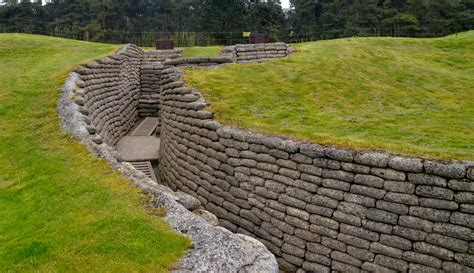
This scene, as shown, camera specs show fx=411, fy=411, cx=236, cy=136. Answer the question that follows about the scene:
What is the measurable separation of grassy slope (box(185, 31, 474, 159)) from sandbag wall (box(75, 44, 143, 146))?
3470mm

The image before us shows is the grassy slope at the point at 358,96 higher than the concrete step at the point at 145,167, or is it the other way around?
the grassy slope at the point at 358,96

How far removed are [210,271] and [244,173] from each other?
15.4ft

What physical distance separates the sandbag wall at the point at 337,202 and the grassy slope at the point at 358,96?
506mm

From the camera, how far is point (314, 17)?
5916 cm

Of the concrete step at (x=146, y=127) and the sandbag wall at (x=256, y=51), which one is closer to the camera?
the concrete step at (x=146, y=127)

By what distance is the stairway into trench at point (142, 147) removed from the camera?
14852 millimetres

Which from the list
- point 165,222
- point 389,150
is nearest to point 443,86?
point 389,150

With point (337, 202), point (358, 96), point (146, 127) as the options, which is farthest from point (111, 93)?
point (337, 202)

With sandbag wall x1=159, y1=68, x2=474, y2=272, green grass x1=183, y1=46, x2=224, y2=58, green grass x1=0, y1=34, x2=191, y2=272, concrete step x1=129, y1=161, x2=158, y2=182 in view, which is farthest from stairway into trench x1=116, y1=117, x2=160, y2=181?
green grass x1=183, y1=46, x2=224, y2=58

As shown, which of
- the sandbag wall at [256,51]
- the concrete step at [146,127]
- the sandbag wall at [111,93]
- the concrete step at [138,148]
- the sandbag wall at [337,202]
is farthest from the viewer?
the sandbag wall at [256,51]

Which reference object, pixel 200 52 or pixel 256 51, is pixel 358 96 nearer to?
pixel 256 51

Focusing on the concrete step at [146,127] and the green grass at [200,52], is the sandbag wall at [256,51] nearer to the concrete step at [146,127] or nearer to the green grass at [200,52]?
the green grass at [200,52]

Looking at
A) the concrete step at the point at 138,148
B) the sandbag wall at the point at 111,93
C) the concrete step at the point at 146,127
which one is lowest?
the concrete step at the point at 138,148

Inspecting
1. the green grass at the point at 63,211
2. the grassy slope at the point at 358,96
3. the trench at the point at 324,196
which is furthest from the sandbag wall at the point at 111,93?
the grassy slope at the point at 358,96
